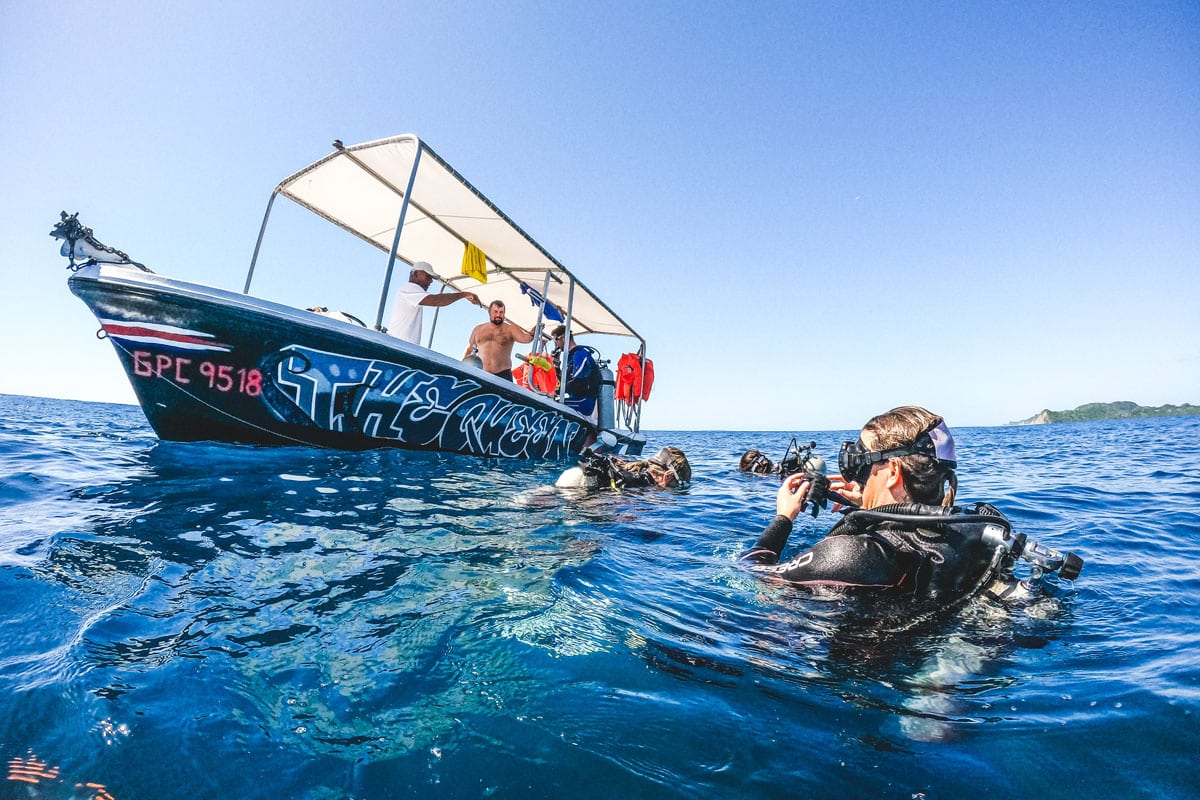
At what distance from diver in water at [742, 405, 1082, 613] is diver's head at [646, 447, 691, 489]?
4371mm

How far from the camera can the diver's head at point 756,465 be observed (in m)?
10.1

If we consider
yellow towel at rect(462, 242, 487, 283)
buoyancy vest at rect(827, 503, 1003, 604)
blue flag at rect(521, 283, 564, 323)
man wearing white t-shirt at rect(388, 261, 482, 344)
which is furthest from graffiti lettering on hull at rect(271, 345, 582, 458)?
buoyancy vest at rect(827, 503, 1003, 604)

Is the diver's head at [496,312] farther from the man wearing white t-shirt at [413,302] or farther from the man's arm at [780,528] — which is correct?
the man's arm at [780,528]

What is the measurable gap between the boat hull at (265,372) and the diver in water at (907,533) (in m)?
4.81

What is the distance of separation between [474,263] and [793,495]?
697 cm

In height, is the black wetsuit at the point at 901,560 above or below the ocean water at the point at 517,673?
above

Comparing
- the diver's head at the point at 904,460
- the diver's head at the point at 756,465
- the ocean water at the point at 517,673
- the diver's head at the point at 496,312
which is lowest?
the ocean water at the point at 517,673

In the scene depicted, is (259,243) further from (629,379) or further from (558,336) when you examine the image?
(629,379)

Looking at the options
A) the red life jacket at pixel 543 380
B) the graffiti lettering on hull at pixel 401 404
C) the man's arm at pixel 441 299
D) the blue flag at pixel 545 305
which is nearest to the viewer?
the graffiti lettering on hull at pixel 401 404

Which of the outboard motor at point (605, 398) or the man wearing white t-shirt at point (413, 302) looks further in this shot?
the outboard motor at point (605, 398)

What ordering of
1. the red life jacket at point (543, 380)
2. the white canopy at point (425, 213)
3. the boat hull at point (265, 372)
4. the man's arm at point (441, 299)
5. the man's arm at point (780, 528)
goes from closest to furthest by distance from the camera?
the man's arm at point (780, 528) → the boat hull at point (265, 372) → the white canopy at point (425, 213) → the man's arm at point (441, 299) → the red life jacket at point (543, 380)

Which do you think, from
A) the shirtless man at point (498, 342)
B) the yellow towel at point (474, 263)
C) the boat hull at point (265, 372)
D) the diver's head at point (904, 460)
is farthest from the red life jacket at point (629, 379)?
the diver's head at point (904, 460)

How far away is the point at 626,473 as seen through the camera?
643 centimetres

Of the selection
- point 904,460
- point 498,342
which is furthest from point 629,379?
point 904,460
